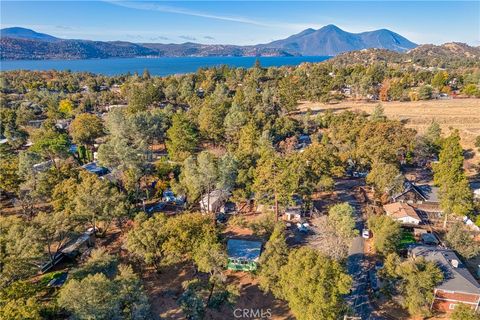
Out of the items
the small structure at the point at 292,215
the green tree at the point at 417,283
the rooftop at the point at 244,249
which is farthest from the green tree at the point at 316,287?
the small structure at the point at 292,215

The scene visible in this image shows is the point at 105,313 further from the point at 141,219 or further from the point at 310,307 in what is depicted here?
the point at 310,307

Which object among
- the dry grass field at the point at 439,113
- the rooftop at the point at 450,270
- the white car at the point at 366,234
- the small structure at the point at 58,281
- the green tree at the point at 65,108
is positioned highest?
the dry grass field at the point at 439,113

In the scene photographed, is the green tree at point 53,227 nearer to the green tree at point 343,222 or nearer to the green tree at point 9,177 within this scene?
the green tree at point 9,177

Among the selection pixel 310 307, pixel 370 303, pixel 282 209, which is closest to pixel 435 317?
pixel 370 303

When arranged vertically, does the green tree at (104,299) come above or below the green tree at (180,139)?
below

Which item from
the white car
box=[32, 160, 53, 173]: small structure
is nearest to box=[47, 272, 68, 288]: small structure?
box=[32, 160, 53, 173]: small structure
